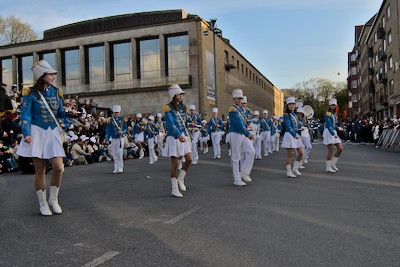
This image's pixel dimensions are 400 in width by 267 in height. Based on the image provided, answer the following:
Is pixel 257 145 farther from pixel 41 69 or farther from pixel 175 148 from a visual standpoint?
pixel 41 69

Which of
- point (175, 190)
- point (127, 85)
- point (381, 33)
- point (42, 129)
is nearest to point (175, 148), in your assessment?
point (175, 190)

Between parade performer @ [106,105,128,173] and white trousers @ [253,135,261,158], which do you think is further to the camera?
white trousers @ [253,135,261,158]

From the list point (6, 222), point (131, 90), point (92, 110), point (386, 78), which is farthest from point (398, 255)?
point (386, 78)

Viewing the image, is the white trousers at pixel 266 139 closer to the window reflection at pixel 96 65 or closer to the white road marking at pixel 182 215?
the white road marking at pixel 182 215

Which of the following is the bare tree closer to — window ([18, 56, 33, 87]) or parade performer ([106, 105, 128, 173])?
window ([18, 56, 33, 87])

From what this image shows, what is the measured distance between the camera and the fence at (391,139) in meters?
22.6

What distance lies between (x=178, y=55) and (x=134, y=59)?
458 cm

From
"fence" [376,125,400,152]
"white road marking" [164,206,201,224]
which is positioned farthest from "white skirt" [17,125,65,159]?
"fence" [376,125,400,152]

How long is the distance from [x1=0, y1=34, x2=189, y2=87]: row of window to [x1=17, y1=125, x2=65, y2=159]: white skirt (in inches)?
1382

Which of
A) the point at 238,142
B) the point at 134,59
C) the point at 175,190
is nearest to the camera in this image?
the point at 175,190

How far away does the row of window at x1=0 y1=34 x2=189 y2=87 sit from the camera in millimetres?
41281

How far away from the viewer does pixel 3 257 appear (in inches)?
169

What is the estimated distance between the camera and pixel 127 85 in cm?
4262

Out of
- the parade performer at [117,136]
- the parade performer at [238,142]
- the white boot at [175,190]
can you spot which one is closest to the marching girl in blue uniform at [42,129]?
the white boot at [175,190]
